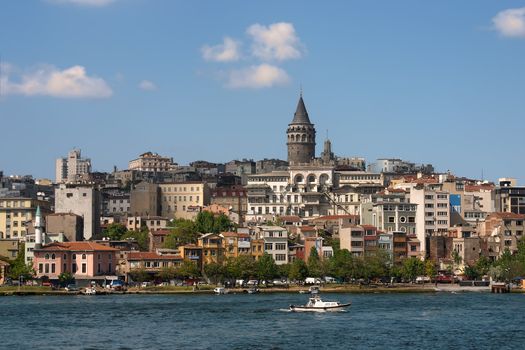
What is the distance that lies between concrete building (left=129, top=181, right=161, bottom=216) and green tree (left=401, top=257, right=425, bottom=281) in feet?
128

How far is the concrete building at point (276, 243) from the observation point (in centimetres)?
9969

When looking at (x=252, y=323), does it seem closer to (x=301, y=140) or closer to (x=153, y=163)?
(x=301, y=140)

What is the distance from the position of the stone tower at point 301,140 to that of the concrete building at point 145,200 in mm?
20264

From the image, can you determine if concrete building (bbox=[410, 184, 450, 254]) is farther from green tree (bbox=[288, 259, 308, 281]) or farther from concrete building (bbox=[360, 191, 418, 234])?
green tree (bbox=[288, 259, 308, 281])

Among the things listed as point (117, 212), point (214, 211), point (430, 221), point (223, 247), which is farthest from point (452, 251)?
point (117, 212)

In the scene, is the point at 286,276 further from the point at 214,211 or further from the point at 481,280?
the point at 214,211

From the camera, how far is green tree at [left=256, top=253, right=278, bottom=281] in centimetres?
9356

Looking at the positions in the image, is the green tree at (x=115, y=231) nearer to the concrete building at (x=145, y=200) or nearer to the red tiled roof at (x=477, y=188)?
the concrete building at (x=145, y=200)

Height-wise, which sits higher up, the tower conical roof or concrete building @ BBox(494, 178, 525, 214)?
the tower conical roof

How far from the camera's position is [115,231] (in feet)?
371

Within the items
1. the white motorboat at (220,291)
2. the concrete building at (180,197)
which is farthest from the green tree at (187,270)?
the concrete building at (180,197)

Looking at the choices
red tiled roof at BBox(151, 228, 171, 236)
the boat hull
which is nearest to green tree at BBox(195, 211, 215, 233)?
red tiled roof at BBox(151, 228, 171, 236)

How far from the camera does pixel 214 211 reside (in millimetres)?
124875

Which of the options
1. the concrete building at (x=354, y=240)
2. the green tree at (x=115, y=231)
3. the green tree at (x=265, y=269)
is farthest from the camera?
the green tree at (x=115, y=231)
